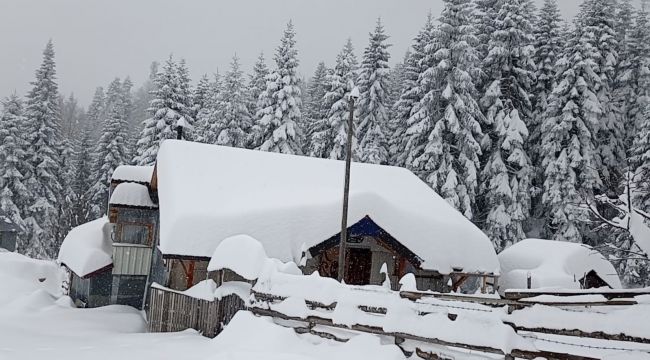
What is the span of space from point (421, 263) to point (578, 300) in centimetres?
1180

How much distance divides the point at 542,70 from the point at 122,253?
3047cm

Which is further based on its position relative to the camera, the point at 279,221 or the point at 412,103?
the point at 412,103

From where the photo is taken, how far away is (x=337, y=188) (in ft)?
73.1

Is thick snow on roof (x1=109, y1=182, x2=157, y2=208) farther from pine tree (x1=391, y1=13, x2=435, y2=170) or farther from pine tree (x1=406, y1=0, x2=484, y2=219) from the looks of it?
pine tree (x1=391, y1=13, x2=435, y2=170)

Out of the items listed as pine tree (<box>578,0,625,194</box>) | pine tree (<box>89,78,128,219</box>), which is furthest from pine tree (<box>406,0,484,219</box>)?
pine tree (<box>89,78,128,219</box>)

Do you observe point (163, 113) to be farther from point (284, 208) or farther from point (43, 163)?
point (284, 208)

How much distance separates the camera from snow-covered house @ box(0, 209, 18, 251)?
41406 mm

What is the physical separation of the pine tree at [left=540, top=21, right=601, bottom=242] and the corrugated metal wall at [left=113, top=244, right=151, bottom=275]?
23592mm

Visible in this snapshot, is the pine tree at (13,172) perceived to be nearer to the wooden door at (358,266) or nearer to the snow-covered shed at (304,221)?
the snow-covered shed at (304,221)

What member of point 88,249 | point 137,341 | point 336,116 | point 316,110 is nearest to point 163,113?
point 316,110

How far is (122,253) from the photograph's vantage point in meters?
23.2

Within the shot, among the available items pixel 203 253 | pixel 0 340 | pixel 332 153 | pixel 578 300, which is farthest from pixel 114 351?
pixel 332 153

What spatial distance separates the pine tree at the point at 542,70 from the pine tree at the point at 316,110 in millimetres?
14954

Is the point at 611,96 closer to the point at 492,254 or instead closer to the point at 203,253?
the point at 492,254
